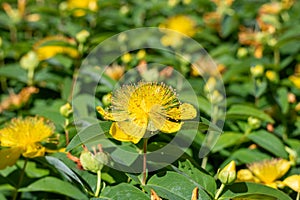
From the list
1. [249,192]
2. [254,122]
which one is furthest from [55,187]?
[254,122]

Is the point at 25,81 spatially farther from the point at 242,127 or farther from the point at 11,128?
the point at 242,127

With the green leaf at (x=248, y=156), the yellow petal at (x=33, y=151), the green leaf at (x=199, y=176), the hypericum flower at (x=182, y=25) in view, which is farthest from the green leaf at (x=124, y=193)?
the hypericum flower at (x=182, y=25)

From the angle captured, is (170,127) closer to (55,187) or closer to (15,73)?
(55,187)

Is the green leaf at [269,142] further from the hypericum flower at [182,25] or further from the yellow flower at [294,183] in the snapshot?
the hypericum flower at [182,25]

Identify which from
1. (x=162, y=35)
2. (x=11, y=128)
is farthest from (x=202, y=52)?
(x=11, y=128)

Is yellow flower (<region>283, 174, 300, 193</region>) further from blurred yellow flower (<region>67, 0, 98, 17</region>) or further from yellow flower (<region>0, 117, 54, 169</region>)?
blurred yellow flower (<region>67, 0, 98, 17</region>)
